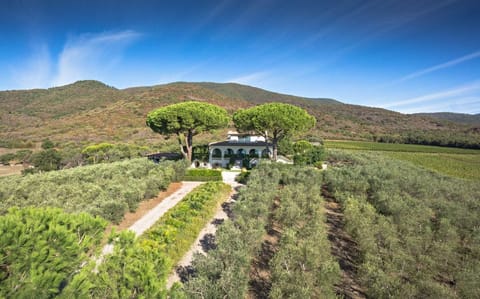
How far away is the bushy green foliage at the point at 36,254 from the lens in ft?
13.1

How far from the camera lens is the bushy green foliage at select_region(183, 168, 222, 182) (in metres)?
21.9

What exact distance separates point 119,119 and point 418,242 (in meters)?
77.8

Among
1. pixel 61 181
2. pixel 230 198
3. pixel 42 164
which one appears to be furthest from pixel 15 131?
pixel 230 198

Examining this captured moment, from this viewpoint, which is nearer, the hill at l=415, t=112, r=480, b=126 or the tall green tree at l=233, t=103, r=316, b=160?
the tall green tree at l=233, t=103, r=316, b=160

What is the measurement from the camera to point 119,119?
69.0 meters

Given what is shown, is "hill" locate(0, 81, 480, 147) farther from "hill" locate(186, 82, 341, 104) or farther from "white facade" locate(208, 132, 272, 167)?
"white facade" locate(208, 132, 272, 167)

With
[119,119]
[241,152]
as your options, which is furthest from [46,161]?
[119,119]

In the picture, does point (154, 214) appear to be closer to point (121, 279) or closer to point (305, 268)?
point (121, 279)

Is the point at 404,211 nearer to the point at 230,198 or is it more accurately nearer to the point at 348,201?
the point at 348,201

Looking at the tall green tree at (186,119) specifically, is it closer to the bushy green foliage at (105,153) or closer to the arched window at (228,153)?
the arched window at (228,153)

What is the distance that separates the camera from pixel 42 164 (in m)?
25.7

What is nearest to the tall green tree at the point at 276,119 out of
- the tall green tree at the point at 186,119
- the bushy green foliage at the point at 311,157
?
the bushy green foliage at the point at 311,157

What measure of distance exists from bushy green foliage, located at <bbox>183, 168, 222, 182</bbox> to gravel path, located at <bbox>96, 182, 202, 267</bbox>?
179cm

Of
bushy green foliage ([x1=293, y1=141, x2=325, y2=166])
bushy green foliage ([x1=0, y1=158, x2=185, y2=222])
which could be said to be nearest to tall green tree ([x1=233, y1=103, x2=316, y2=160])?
bushy green foliage ([x1=293, y1=141, x2=325, y2=166])
